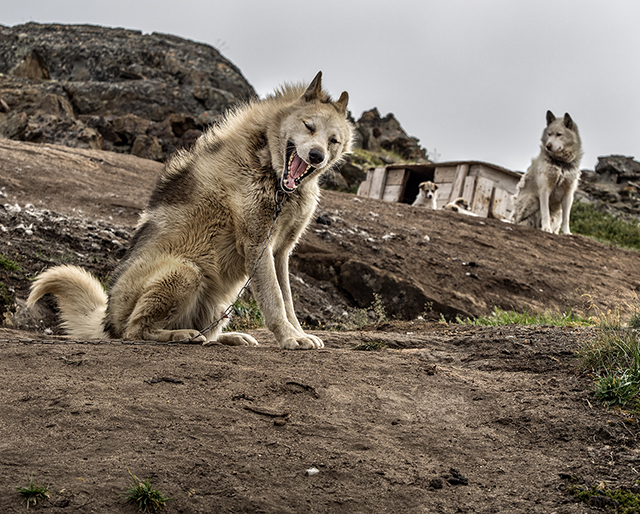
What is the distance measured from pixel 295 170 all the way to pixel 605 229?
16417 millimetres

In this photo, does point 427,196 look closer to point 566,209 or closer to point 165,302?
point 566,209

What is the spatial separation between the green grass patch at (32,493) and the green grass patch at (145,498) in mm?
294

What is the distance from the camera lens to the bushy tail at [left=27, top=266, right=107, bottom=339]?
175 inches

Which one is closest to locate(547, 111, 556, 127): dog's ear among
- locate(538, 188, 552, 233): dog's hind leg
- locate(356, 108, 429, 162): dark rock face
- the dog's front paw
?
locate(538, 188, 552, 233): dog's hind leg

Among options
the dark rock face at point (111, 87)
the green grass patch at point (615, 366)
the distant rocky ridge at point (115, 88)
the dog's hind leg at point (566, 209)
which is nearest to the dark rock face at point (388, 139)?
the distant rocky ridge at point (115, 88)

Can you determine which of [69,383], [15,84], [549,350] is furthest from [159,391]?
[15,84]

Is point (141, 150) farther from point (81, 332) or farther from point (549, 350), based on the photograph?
point (549, 350)

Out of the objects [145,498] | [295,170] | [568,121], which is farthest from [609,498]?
[568,121]

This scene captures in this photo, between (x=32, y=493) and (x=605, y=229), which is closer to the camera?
(x=32, y=493)

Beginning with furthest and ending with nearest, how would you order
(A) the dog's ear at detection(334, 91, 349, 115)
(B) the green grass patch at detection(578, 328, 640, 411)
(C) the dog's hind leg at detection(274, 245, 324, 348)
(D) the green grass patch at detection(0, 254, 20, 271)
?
(D) the green grass patch at detection(0, 254, 20, 271), (A) the dog's ear at detection(334, 91, 349, 115), (C) the dog's hind leg at detection(274, 245, 324, 348), (B) the green grass patch at detection(578, 328, 640, 411)

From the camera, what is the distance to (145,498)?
2.03 m

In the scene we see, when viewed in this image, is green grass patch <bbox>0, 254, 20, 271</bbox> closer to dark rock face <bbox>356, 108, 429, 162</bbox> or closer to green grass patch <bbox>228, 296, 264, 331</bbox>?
green grass patch <bbox>228, 296, 264, 331</bbox>

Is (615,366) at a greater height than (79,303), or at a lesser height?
greater

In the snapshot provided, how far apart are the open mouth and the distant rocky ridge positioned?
1342 centimetres
